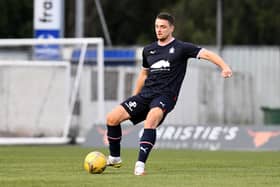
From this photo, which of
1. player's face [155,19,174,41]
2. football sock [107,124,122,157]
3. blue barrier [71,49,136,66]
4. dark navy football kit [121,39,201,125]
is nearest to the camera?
player's face [155,19,174,41]

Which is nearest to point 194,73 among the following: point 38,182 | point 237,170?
point 237,170

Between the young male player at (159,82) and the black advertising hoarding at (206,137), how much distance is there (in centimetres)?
1019

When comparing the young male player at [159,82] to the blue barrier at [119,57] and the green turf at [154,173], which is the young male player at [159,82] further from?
the blue barrier at [119,57]

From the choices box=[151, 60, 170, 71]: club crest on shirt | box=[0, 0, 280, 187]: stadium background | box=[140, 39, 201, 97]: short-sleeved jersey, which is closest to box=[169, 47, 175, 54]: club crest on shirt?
box=[140, 39, 201, 97]: short-sleeved jersey

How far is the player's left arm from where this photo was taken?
1442cm

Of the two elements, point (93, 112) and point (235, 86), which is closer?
point (93, 112)

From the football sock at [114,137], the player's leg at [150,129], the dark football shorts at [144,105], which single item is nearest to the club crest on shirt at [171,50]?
the dark football shorts at [144,105]

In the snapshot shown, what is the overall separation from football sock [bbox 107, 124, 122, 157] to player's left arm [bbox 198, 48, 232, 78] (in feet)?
4.98

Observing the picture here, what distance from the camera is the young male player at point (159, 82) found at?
14695mm

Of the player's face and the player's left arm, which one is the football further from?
the player's left arm

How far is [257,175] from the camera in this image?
1455 cm

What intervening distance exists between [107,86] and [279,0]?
31645mm

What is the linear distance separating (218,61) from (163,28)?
0.86 m

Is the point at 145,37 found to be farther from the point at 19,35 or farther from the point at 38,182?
the point at 38,182
